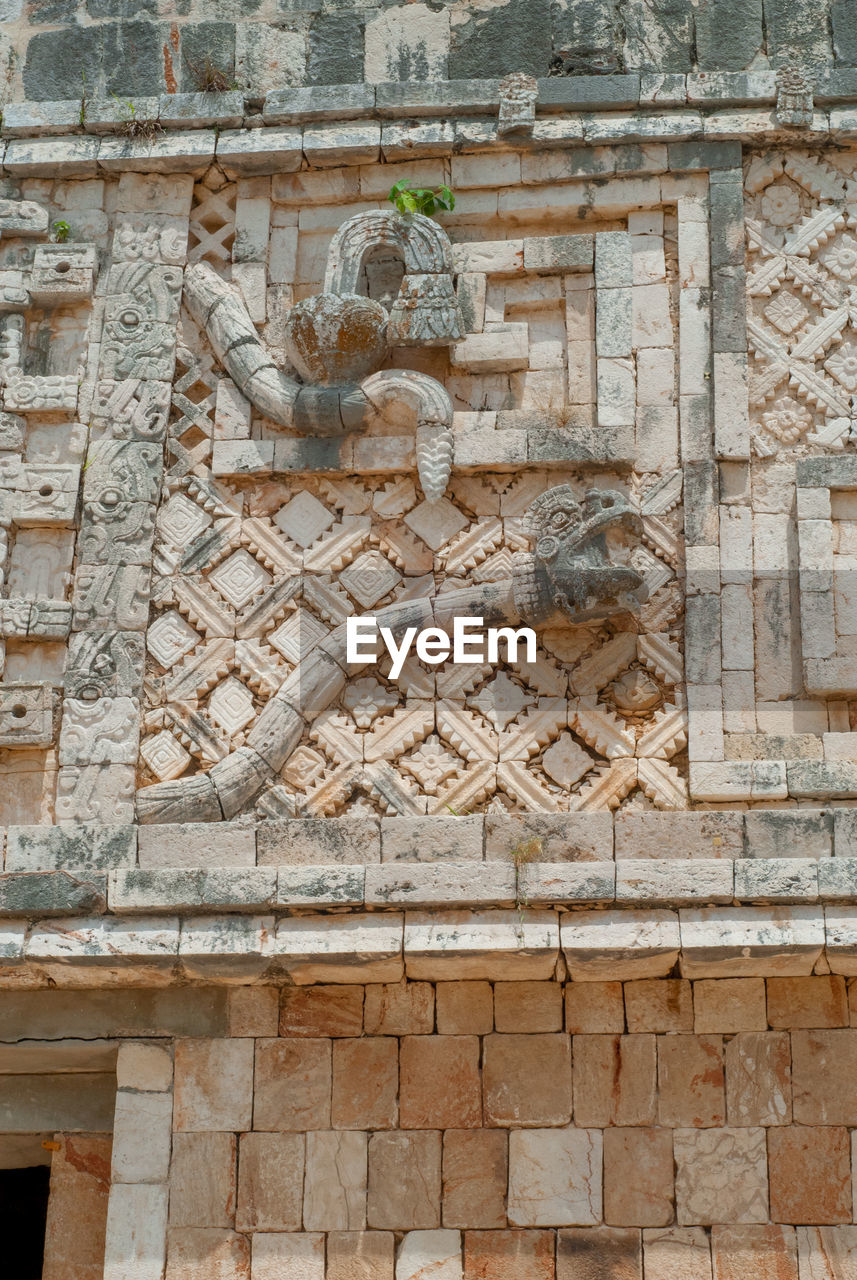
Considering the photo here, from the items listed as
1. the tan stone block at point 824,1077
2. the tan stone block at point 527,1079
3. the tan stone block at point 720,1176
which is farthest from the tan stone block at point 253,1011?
the tan stone block at point 824,1077

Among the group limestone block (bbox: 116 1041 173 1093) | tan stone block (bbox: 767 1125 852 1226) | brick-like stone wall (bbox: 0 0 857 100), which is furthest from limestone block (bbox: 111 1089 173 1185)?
brick-like stone wall (bbox: 0 0 857 100)

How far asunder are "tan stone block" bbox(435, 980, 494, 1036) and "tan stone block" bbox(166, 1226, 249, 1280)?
1.29 meters

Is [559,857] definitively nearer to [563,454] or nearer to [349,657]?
[349,657]

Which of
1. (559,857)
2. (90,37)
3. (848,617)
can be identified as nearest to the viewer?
(559,857)

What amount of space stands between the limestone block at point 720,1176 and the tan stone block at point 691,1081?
0.07 meters

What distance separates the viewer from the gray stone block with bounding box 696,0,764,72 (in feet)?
28.9

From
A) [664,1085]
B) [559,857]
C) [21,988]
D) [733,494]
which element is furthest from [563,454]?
[21,988]

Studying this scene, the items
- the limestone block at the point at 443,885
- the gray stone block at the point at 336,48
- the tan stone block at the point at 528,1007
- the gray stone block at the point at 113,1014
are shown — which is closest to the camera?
the limestone block at the point at 443,885

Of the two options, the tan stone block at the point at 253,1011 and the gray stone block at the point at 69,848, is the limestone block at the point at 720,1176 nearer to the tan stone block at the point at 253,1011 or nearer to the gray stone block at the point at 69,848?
the tan stone block at the point at 253,1011

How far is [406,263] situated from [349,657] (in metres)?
2.06

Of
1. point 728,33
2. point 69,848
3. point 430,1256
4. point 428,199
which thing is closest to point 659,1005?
point 430,1256

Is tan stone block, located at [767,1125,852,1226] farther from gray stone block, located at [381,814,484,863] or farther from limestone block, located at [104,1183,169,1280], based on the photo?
limestone block, located at [104,1183,169,1280]

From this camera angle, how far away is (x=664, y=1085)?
7.41 m

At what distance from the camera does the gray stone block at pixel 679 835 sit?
7180mm
